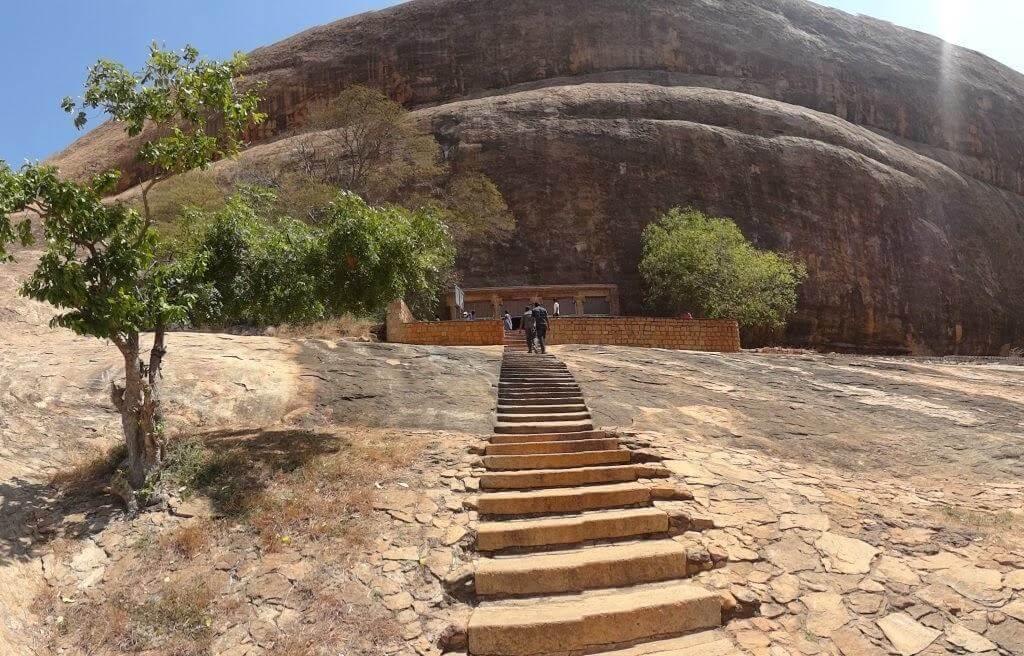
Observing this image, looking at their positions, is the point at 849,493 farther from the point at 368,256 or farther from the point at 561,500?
the point at 368,256

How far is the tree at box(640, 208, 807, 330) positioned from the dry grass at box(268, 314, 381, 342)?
42.9 ft

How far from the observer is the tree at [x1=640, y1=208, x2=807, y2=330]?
80.9ft

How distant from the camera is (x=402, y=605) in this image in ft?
16.4

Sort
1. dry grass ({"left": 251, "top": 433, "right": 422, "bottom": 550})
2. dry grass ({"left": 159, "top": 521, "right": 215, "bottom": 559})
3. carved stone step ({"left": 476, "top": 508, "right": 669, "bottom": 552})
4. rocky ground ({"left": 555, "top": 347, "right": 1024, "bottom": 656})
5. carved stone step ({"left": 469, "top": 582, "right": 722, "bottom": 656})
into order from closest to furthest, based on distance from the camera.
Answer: carved stone step ({"left": 469, "top": 582, "right": 722, "bottom": 656}) < rocky ground ({"left": 555, "top": 347, "right": 1024, "bottom": 656}) < dry grass ({"left": 159, "top": 521, "right": 215, "bottom": 559}) < dry grass ({"left": 251, "top": 433, "right": 422, "bottom": 550}) < carved stone step ({"left": 476, "top": 508, "right": 669, "bottom": 552})

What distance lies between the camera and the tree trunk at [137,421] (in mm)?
6176

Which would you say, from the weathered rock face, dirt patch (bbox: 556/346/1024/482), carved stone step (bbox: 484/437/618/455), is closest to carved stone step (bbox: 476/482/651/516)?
carved stone step (bbox: 484/437/618/455)

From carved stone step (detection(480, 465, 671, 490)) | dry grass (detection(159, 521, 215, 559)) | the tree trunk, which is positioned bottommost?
dry grass (detection(159, 521, 215, 559))

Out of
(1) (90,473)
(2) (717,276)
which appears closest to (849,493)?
(1) (90,473)

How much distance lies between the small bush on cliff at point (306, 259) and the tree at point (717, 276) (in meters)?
18.0

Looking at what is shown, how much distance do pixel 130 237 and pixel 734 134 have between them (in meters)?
32.5

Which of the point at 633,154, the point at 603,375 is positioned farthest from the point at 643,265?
the point at 603,375

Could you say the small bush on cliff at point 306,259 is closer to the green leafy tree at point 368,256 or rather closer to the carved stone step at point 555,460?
the green leafy tree at point 368,256

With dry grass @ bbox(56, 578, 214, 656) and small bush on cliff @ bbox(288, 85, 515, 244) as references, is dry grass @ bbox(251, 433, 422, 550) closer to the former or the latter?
dry grass @ bbox(56, 578, 214, 656)

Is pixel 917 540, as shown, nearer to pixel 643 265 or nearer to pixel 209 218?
pixel 209 218
